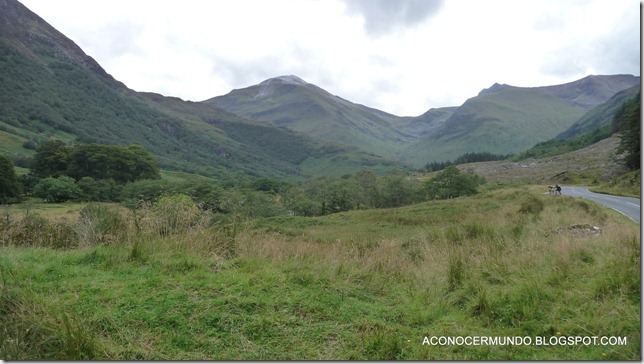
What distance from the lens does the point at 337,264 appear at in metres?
6.33

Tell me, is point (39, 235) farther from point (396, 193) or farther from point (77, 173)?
point (77, 173)

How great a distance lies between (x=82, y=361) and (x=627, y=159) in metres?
62.2

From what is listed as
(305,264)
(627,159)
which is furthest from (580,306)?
(627,159)

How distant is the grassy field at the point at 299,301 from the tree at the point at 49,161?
347 ft

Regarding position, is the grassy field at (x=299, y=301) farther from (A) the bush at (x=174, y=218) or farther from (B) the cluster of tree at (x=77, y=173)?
(B) the cluster of tree at (x=77, y=173)

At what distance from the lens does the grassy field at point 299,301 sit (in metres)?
3.79

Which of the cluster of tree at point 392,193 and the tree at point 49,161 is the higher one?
the tree at point 49,161

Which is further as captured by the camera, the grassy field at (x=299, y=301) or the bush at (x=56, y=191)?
the bush at (x=56, y=191)

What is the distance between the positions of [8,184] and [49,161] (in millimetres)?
28272

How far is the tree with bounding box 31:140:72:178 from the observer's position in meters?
90.2

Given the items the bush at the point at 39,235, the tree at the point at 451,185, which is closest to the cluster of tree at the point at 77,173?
the tree at the point at 451,185

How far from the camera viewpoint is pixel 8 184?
219ft

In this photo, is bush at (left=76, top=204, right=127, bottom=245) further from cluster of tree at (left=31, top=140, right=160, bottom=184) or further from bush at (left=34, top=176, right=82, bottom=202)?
cluster of tree at (left=31, top=140, right=160, bottom=184)

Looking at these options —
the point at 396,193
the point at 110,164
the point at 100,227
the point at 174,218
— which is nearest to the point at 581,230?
the point at 174,218
